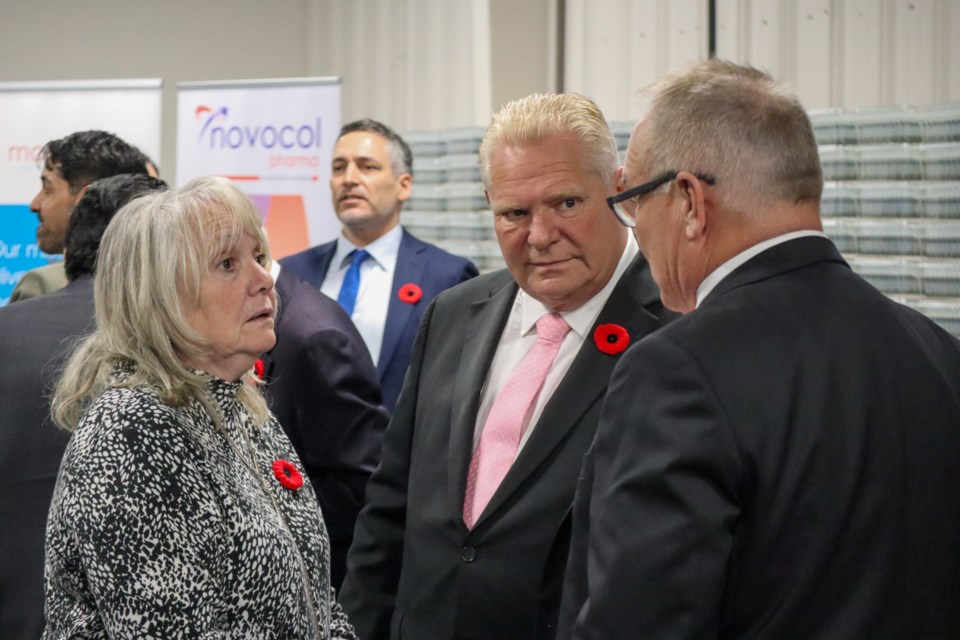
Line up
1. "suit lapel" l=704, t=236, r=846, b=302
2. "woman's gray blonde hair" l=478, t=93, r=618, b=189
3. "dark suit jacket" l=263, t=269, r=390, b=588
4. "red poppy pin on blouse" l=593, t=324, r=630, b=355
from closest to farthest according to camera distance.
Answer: "suit lapel" l=704, t=236, r=846, b=302 → "red poppy pin on blouse" l=593, t=324, r=630, b=355 → "woman's gray blonde hair" l=478, t=93, r=618, b=189 → "dark suit jacket" l=263, t=269, r=390, b=588

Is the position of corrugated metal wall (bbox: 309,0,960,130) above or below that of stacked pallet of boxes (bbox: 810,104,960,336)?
above

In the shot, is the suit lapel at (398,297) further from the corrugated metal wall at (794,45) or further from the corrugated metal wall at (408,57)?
the corrugated metal wall at (408,57)

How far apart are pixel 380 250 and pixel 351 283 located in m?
0.18

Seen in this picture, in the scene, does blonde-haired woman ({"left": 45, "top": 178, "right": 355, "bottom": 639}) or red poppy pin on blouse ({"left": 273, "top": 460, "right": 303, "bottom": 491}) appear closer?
blonde-haired woman ({"left": 45, "top": 178, "right": 355, "bottom": 639})

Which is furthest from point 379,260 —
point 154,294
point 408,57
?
point 154,294

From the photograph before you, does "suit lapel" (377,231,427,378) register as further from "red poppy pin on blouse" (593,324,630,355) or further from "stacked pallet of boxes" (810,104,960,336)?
"red poppy pin on blouse" (593,324,630,355)

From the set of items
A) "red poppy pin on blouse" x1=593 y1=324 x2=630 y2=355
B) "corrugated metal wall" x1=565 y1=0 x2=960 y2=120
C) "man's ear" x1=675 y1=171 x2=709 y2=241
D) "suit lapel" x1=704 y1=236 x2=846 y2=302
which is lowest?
"red poppy pin on blouse" x1=593 y1=324 x2=630 y2=355

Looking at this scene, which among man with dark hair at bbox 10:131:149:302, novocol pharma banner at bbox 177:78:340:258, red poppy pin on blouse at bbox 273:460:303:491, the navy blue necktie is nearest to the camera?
red poppy pin on blouse at bbox 273:460:303:491

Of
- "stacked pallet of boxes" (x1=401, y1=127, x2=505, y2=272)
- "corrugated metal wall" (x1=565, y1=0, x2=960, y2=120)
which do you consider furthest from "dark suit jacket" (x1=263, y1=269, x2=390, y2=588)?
"stacked pallet of boxes" (x1=401, y1=127, x2=505, y2=272)

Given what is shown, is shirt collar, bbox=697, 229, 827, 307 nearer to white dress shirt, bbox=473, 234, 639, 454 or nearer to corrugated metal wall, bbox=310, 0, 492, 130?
white dress shirt, bbox=473, 234, 639, 454

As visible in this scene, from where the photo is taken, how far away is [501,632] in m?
1.85

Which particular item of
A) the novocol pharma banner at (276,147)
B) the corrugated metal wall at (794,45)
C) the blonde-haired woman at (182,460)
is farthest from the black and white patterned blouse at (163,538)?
the novocol pharma banner at (276,147)

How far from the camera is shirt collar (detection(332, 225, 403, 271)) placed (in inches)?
168

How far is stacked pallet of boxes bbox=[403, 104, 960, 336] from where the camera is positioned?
3771 mm
